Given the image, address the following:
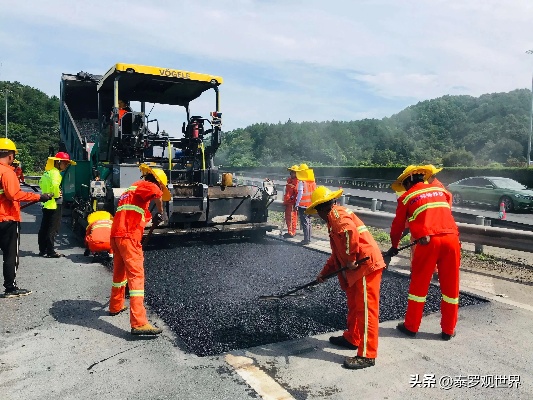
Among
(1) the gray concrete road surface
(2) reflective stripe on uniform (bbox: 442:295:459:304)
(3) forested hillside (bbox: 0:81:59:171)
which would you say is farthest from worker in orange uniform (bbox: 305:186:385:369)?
(3) forested hillside (bbox: 0:81:59:171)

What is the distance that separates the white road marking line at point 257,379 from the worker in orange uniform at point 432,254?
1.48 metres

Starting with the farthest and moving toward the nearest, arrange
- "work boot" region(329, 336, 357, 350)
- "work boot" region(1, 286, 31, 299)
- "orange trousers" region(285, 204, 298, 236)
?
1. "orange trousers" region(285, 204, 298, 236)
2. "work boot" region(1, 286, 31, 299)
3. "work boot" region(329, 336, 357, 350)

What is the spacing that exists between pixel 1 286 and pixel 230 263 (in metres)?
2.85

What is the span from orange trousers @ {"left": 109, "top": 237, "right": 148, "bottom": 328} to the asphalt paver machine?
280cm

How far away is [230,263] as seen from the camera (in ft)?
21.5

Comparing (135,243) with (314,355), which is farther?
(135,243)

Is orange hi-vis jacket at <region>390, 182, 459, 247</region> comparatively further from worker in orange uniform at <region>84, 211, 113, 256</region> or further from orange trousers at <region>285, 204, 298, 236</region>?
orange trousers at <region>285, 204, 298, 236</region>

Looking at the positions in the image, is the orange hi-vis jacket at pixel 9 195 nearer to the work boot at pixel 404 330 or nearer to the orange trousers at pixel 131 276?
the orange trousers at pixel 131 276

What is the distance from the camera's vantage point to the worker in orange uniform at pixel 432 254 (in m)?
3.85

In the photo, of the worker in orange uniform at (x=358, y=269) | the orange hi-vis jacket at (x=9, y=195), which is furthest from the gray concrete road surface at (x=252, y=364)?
the orange hi-vis jacket at (x=9, y=195)

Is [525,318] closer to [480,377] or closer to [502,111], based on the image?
[480,377]

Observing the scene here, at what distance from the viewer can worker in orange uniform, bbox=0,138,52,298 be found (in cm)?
497

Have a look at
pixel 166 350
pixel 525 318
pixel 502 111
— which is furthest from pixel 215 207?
pixel 502 111

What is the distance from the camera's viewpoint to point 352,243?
11.3 ft
